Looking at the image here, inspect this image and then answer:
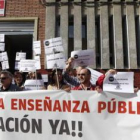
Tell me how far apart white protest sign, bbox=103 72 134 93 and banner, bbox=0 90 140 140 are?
0.08 m

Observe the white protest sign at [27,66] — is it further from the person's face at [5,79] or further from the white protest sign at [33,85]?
the person's face at [5,79]

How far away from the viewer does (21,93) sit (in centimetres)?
386

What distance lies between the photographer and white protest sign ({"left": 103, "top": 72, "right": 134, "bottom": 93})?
3.63m

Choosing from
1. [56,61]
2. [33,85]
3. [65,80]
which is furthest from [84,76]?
[33,85]

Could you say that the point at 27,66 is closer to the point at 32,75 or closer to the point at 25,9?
the point at 32,75

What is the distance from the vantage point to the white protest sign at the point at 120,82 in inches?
143

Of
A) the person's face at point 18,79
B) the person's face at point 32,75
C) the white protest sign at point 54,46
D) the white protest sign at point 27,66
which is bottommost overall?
the person's face at point 18,79

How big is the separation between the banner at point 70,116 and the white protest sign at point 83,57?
785 millimetres

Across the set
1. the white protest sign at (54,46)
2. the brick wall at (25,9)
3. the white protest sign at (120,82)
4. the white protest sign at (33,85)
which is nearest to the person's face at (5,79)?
the white protest sign at (33,85)

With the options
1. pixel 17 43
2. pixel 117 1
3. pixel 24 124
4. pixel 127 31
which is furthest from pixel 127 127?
pixel 17 43

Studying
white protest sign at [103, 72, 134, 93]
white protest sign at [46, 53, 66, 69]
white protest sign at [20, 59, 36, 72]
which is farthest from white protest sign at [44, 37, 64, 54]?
white protest sign at [103, 72, 134, 93]

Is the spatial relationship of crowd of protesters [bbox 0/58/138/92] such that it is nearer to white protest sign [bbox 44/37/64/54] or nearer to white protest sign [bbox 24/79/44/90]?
white protest sign [bbox 24/79/44/90]

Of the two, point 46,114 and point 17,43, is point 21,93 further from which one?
point 17,43

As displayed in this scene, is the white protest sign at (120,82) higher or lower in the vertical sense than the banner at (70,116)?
higher
